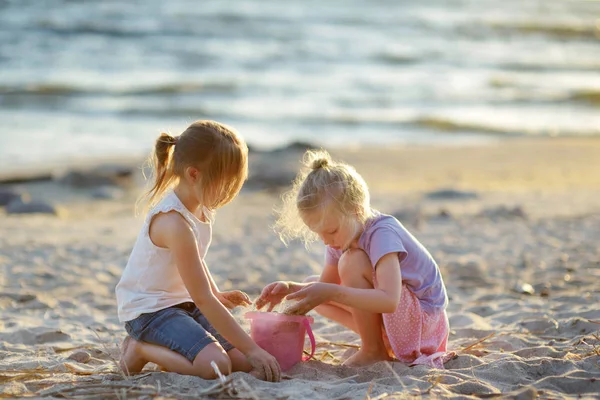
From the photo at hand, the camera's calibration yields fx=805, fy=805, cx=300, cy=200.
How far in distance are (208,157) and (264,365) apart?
838 millimetres

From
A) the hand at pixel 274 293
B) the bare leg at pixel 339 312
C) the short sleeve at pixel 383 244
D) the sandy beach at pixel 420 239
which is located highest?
the short sleeve at pixel 383 244

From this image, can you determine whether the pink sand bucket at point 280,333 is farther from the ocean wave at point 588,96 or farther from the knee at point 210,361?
the ocean wave at point 588,96

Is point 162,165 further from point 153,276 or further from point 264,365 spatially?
point 264,365

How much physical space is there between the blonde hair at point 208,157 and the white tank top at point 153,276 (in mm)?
103

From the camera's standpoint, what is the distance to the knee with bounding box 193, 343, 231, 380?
309 cm

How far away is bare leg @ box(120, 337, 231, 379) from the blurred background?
5.99m

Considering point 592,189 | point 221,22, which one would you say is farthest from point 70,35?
point 592,189

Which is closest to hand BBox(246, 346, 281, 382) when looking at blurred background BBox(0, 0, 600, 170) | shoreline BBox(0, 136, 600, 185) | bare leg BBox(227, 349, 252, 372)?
bare leg BBox(227, 349, 252, 372)

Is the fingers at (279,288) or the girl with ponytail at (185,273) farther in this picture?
the fingers at (279,288)

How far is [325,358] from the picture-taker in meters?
3.64

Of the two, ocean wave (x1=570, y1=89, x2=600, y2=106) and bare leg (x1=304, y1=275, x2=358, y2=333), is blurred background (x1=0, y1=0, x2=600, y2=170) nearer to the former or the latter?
ocean wave (x1=570, y1=89, x2=600, y2=106)

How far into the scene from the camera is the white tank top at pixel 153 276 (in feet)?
10.7

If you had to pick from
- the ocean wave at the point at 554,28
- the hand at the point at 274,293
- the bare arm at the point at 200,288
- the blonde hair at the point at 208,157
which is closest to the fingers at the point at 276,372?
the bare arm at the point at 200,288

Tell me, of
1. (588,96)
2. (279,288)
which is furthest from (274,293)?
(588,96)
